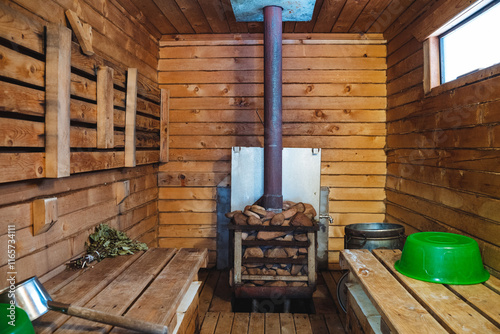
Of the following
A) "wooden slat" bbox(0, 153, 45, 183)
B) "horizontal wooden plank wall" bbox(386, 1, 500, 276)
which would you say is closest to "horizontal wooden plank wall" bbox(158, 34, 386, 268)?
"horizontal wooden plank wall" bbox(386, 1, 500, 276)

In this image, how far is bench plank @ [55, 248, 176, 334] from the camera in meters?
1.43

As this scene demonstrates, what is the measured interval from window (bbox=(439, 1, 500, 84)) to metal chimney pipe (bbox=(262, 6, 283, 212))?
144 cm

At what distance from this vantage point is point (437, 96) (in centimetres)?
295

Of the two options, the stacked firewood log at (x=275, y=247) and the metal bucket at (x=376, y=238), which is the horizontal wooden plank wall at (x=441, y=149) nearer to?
the metal bucket at (x=376, y=238)

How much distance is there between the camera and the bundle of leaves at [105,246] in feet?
7.34

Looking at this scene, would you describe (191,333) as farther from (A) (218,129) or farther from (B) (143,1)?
(B) (143,1)

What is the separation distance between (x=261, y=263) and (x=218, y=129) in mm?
1771

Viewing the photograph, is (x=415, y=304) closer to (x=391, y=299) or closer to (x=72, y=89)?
(x=391, y=299)

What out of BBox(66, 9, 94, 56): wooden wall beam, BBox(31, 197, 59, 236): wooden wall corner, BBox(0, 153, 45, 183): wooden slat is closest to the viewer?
BBox(0, 153, 45, 183): wooden slat

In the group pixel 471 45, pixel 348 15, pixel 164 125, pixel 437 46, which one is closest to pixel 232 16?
pixel 348 15

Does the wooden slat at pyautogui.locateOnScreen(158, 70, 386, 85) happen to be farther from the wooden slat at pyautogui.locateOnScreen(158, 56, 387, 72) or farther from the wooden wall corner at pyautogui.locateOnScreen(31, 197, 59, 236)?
the wooden wall corner at pyautogui.locateOnScreen(31, 197, 59, 236)

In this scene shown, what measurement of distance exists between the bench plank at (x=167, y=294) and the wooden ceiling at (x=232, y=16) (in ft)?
7.84

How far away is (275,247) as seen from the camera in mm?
3182

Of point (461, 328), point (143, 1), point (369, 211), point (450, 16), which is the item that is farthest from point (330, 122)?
point (461, 328)
